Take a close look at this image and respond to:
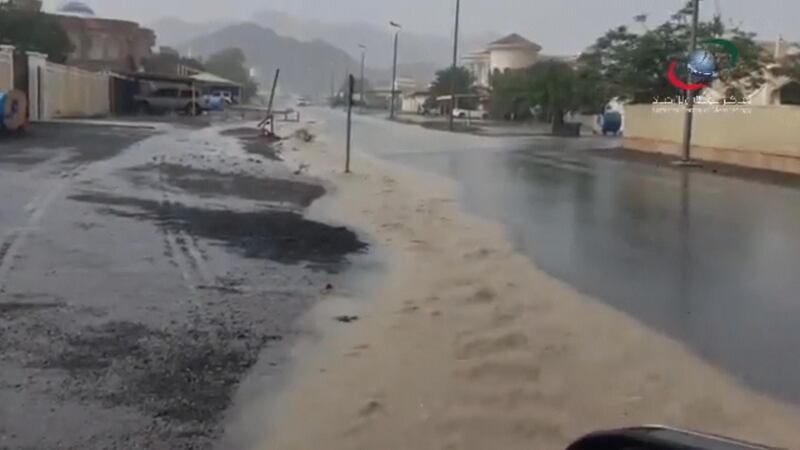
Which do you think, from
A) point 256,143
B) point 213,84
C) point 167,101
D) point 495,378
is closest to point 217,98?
point 213,84

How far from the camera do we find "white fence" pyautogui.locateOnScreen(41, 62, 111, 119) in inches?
1772

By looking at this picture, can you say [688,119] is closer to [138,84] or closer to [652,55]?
[652,55]

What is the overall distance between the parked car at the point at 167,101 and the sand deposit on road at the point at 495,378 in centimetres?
5740

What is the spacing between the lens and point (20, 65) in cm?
4072

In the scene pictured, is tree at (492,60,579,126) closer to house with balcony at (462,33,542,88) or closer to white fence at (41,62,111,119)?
white fence at (41,62,111,119)

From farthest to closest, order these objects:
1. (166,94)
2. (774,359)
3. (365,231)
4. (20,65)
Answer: (166,94), (20,65), (365,231), (774,359)

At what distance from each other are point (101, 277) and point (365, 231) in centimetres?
534

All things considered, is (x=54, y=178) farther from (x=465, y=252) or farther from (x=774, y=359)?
(x=774, y=359)

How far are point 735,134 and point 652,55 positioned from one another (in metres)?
10.6

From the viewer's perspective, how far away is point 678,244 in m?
14.1

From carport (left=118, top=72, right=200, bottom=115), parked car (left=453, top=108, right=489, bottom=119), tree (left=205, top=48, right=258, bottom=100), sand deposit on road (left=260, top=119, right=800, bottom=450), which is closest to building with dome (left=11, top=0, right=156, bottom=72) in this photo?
carport (left=118, top=72, right=200, bottom=115)

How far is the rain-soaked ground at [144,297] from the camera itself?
643 cm

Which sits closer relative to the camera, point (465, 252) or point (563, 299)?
point (563, 299)

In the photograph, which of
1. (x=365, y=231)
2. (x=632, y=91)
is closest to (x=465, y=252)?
(x=365, y=231)
